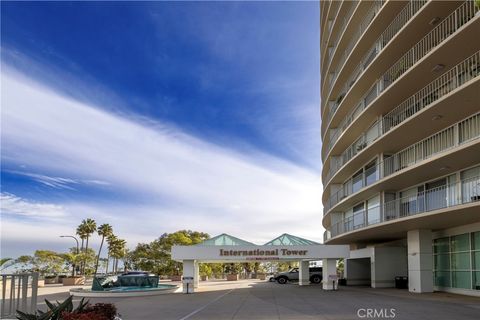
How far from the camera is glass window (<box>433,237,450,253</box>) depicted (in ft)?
96.3

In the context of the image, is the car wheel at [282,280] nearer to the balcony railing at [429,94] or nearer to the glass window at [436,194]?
the balcony railing at [429,94]

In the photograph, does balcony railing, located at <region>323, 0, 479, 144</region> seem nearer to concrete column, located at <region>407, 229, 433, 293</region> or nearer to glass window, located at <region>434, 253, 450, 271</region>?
concrete column, located at <region>407, 229, 433, 293</region>

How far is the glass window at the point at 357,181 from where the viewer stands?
120ft

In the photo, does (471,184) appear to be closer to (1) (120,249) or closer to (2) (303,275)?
(2) (303,275)

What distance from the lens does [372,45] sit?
107 ft

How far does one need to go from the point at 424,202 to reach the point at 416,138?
376cm

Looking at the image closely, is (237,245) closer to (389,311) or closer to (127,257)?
(389,311)

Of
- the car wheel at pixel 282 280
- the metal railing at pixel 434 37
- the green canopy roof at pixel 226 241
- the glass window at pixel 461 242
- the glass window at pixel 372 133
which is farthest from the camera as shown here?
the car wheel at pixel 282 280

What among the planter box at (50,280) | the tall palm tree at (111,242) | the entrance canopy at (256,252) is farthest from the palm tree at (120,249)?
the entrance canopy at (256,252)

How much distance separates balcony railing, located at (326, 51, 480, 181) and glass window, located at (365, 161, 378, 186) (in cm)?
164

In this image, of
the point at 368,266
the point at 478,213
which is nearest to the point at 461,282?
the point at 478,213

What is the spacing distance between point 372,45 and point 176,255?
1957cm

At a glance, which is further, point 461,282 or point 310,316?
point 461,282

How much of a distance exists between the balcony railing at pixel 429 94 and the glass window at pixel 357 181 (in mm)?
2173
